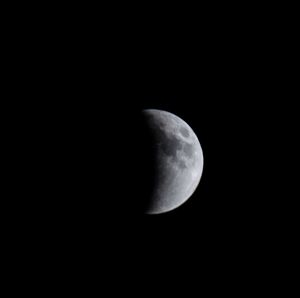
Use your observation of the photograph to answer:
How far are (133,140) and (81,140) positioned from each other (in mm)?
765

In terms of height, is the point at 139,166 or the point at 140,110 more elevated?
the point at 140,110

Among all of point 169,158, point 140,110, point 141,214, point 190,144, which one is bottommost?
point 141,214

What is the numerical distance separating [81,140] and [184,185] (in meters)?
1.74

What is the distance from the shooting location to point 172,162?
521 cm

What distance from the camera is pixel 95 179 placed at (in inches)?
194

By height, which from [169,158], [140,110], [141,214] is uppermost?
[140,110]

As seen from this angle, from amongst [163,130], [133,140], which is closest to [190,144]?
[163,130]

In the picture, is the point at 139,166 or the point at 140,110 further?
the point at 140,110

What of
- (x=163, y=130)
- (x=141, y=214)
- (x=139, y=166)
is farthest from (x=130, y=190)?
(x=163, y=130)

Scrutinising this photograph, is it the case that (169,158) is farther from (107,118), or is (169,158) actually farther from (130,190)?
(107,118)

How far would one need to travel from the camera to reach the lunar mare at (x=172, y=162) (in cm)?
520

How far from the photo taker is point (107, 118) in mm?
5168

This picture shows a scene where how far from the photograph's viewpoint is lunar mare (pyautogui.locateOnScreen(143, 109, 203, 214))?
520 centimetres

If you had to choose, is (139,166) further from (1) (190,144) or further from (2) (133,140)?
(1) (190,144)
